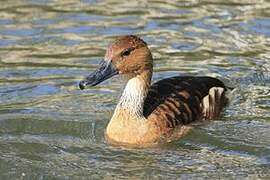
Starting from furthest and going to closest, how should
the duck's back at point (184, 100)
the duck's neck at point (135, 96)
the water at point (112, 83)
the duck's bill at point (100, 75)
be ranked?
the duck's back at point (184, 100)
the duck's neck at point (135, 96)
the duck's bill at point (100, 75)
the water at point (112, 83)

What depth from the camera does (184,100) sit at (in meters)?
11.2

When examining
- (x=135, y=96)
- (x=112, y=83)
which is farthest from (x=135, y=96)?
(x=112, y=83)

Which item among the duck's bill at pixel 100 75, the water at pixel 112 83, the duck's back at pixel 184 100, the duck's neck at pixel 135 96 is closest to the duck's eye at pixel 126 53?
the duck's bill at pixel 100 75

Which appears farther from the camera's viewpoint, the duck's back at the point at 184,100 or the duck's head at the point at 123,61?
the duck's back at the point at 184,100

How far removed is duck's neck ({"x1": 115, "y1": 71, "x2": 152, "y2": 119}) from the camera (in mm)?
10742

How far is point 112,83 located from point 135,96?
6.54 feet

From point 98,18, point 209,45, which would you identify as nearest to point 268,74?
point 209,45

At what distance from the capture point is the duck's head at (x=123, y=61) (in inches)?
408

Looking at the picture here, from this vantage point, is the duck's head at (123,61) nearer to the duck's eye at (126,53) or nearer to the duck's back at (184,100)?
the duck's eye at (126,53)

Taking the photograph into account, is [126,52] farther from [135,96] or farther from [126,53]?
[135,96]

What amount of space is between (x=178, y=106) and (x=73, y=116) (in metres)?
1.36

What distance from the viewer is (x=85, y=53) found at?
13.8 m

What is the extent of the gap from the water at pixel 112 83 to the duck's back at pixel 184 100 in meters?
0.21

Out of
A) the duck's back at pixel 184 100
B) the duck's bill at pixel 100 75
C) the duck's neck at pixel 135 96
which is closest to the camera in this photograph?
the duck's bill at pixel 100 75
